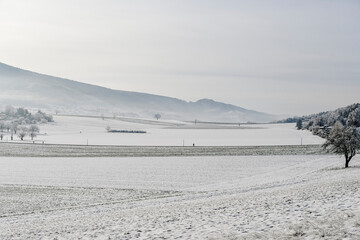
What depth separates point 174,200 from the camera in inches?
1244

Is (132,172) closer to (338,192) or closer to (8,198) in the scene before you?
(8,198)

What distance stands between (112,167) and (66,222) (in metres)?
34.5

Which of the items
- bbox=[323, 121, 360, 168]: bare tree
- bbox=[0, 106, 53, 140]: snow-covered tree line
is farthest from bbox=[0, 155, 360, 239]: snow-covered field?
bbox=[0, 106, 53, 140]: snow-covered tree line

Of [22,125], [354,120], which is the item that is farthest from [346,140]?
[22,125]

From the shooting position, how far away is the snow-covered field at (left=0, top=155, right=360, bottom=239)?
17766mm

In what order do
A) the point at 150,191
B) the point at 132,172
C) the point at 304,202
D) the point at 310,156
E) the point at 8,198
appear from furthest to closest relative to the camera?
the point at 310,156 → the point at 132,172 → the point at 150,191 → the point at 8,198 → the point at 304,202

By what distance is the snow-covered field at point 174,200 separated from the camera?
17766 mm

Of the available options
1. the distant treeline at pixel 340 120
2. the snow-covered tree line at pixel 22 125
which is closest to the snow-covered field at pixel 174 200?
the snow-covered tree line at pixel 22 125

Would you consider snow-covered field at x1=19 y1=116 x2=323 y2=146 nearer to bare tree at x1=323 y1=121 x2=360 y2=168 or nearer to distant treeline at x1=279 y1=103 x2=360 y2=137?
distant treeline at x1=279 y1=103 x2=360 y2=137

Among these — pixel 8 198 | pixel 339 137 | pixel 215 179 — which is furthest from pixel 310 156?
pixel 8 198

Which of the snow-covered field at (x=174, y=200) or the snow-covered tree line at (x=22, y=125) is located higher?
the snow-covered tree line at (x=22, y=125)

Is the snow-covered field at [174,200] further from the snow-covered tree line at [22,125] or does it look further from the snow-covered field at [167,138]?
the snow-covered tree line at [22,125]

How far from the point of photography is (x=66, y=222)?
77.0 feet

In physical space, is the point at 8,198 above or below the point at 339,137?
below
